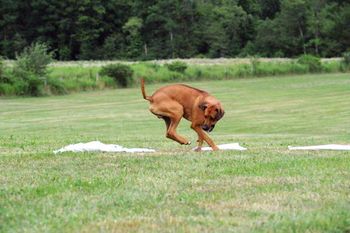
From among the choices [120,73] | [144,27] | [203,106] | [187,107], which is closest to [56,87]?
[120,73]

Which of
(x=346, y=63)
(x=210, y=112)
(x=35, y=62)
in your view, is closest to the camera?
(x=210, y=112)

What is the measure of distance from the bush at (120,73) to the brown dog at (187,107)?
1697 inches

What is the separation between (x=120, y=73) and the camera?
56.8 m

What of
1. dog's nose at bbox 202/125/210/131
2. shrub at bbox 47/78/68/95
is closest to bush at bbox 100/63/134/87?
shrub at bbox 47/78/68/95

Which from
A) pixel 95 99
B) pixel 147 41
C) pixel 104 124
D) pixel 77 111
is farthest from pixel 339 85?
pixel 147 41

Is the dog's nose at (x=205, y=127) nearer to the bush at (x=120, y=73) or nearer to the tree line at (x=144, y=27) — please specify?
the bush at (x=120, y=73)

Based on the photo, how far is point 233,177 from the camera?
9320 millimetres

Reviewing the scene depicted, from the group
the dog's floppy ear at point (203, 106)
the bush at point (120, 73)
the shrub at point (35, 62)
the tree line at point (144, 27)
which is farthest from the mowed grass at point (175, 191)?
the tree line at point (144, 27)

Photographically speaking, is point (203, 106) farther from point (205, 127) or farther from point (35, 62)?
point (35, 62)

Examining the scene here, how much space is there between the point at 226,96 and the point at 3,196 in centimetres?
A: 3799

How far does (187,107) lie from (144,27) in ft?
315

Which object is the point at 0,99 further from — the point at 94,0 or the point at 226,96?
the point at 94,0

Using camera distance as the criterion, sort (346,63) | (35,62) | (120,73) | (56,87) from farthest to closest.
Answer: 1. (346,63)
2. (120,73)
3. (56,87)
4. (35,62)

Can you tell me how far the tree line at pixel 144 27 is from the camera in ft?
330
